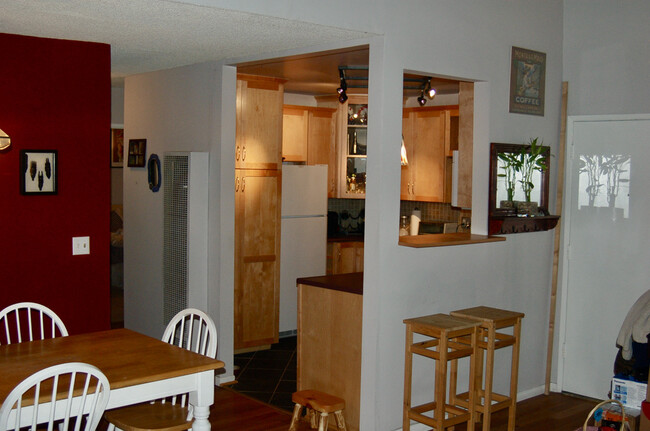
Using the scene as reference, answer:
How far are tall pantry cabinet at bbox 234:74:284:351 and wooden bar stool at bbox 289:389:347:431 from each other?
1.87 m

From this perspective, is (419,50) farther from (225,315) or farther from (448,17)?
(225,315)

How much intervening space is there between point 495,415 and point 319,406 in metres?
1.45

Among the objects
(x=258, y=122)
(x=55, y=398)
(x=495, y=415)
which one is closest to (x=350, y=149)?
(x=258, y=122)

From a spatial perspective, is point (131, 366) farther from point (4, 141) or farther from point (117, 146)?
point (117, 146)

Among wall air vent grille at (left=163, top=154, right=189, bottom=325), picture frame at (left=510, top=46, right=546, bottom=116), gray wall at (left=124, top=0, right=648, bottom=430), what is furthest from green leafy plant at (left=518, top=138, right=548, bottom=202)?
wall air vent grille at (left=163, top=154, right=189, bottom=325)

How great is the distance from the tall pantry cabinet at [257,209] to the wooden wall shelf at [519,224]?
2180 millimetres

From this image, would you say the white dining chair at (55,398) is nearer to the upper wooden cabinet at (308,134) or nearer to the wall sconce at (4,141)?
the wall sconce at (4,141)

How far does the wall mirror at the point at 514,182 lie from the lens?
4992 millimetres

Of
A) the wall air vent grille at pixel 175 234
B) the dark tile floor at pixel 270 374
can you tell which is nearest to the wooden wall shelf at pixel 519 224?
the dark tile floor at pixel 270 374

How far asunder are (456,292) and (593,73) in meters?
2.04

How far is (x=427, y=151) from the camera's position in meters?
7.45

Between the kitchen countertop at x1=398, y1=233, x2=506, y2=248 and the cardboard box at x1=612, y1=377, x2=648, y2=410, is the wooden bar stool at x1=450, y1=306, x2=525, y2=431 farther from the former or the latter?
the cardboard box at x1=612, y1=377, x2=648, y2=410

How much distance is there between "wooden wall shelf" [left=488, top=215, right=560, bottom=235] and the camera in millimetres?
4988

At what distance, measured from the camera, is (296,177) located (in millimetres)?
6895
